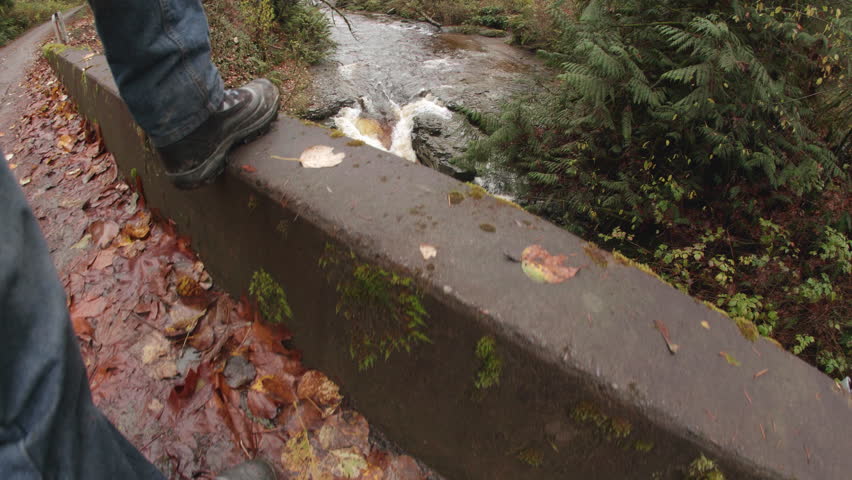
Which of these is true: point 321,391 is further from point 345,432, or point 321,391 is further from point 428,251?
point 428,251

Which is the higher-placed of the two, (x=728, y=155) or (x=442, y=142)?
(x=728, y=155)

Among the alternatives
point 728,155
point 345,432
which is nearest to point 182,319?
point 345,432

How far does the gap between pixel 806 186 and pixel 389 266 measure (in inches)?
111

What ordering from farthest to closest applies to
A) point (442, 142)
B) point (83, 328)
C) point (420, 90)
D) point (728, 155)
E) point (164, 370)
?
point (420, 90) → point (442, 142) → point (728, 155) → point (83, 328) → point (164, 370)

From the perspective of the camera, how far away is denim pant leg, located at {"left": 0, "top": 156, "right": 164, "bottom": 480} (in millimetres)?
582

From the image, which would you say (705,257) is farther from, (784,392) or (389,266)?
(389,266)

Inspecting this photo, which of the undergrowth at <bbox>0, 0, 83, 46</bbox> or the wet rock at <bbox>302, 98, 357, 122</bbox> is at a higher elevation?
the wet rock at <bbox>302, 98, 357, 122</bbox>

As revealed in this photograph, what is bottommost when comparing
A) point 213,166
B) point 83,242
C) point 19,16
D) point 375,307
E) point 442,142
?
point 19,16

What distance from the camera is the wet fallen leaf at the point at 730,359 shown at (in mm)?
952

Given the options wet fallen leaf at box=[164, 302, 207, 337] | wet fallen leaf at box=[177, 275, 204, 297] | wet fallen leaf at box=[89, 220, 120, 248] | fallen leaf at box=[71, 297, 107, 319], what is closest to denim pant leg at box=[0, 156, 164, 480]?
wet fallen leaf at box=[164, 302, 207, 337]

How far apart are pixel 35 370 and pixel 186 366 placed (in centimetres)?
126

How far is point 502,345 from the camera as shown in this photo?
984mm

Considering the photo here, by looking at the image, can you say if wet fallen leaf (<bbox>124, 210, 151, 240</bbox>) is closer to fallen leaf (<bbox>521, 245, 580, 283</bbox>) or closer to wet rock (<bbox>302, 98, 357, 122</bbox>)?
fallen leaf (<bbox>521, 245, 580, 283</bbox>)

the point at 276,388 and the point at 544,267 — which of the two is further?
the point at 276,388
